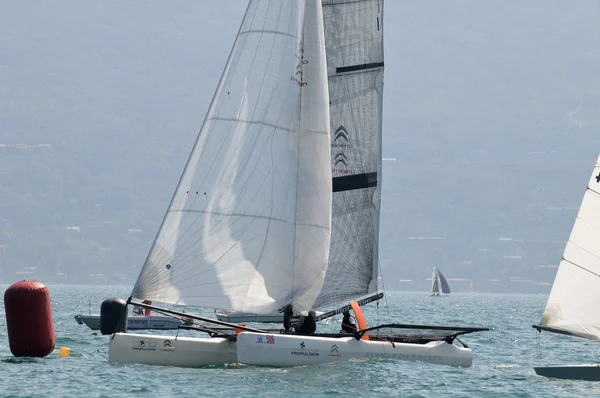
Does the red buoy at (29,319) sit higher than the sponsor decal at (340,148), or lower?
lower

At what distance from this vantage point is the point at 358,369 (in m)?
28.0

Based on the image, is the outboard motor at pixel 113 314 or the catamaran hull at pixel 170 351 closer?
the catamaran hull at pixel 170 351

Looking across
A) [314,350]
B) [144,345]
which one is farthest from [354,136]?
[144,345]

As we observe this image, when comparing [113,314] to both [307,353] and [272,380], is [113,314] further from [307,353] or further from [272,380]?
[272,380]

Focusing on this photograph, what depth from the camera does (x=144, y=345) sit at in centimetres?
2820

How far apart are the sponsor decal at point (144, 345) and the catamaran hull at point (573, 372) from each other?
342 inches

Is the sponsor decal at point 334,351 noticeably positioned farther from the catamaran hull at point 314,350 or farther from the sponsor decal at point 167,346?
the sponsor decal at point 167,346

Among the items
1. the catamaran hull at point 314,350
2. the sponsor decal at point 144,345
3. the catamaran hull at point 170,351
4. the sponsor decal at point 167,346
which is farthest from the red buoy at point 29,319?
the catamaran hull at point 314,350

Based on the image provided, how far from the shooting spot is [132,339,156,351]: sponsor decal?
28172 mm

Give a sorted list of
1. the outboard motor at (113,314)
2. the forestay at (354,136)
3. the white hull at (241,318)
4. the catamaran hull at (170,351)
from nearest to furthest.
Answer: the catamaran hull at (170,351) < the outboard motor at (113,314) < the forestay at (354,136) < the white hull at (241,318)

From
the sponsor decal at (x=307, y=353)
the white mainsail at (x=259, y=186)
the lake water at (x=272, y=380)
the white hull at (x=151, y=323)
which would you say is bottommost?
the lake water at (x=272, y=380)

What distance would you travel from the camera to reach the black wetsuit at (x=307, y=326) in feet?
93.6

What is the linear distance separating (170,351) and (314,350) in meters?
3.26

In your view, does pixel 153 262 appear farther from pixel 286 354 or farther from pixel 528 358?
pixel 528 358
